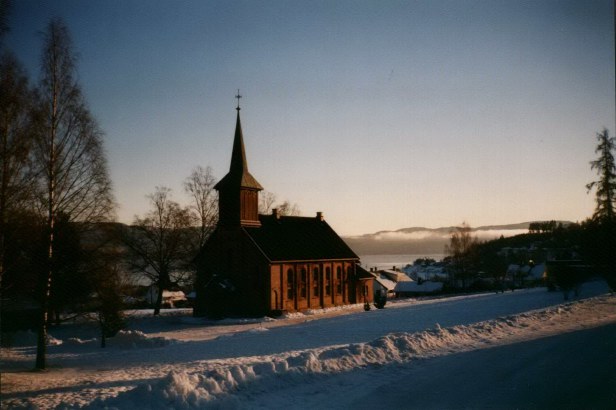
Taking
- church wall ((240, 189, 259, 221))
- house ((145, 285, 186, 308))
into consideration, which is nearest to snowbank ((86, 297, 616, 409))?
church wall ((240, 189, 259, 221))

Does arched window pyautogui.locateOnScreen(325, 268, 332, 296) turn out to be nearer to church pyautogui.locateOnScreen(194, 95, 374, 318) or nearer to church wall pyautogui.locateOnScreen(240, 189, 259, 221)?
church pyautogui.locateOnScreen(194, 95, 374, 318)

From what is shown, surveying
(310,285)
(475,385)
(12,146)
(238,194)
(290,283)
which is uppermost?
(238,194)

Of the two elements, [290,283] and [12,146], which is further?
[290,283]

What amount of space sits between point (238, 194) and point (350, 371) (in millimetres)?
31316

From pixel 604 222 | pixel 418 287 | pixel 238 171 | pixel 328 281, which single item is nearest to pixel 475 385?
pixel 604 222

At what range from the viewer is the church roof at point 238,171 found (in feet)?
144

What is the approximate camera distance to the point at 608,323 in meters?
21.8

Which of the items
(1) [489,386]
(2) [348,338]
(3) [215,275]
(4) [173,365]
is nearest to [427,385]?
(1) [489,386]

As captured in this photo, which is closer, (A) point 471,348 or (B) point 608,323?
(A) point 471,348

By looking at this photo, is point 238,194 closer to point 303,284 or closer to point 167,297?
point 303,284

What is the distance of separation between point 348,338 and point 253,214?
23386 mm

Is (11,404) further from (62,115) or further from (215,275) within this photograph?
(215,275)

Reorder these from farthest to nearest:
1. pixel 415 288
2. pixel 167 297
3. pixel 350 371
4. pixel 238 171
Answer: pixel 415 288, pixel 167 297, pixel 238 171, pixel 350 371

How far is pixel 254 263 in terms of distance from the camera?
42156mm
